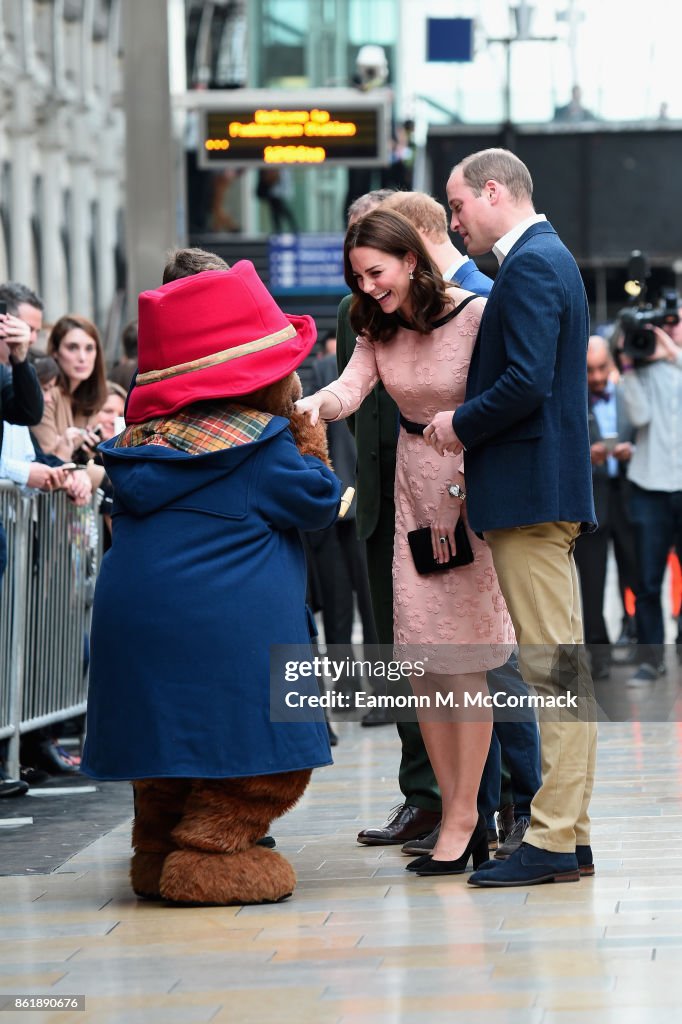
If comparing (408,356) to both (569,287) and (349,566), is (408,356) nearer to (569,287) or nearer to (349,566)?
(569,287)

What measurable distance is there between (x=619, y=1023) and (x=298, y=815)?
310 cm

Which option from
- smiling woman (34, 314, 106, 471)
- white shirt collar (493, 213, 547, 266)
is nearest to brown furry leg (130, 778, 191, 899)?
white shirt collar (493, 213, 547, 266)

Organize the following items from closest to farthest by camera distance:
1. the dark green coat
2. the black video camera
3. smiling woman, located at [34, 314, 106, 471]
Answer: the dark green coat
smiling woman, located at [34, 314, 106, 471]
the black video camera

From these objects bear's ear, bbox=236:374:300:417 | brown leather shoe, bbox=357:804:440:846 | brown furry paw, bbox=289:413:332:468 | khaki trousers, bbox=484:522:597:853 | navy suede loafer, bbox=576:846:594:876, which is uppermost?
bear's ear, bbox=236:374:300:417

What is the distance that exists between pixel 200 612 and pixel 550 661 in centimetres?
97

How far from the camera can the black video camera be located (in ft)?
38.8

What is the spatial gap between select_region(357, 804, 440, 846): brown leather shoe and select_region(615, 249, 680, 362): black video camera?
5966mm

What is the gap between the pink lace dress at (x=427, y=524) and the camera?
5.70 meters

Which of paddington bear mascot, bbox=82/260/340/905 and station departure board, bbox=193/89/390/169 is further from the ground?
station departure board, bbox=193/89/390/169

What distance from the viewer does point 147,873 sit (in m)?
5.48

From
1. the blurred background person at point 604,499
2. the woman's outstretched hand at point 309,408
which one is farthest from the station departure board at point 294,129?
the woman's outstretched hand at point 309,408

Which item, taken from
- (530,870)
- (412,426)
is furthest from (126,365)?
(530,870)

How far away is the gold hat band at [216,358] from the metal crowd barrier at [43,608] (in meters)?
2.57

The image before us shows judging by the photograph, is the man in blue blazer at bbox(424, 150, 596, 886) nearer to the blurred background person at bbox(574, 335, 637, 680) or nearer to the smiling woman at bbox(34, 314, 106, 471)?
the smiling woman at bbox(34, 314, 106, 471)
